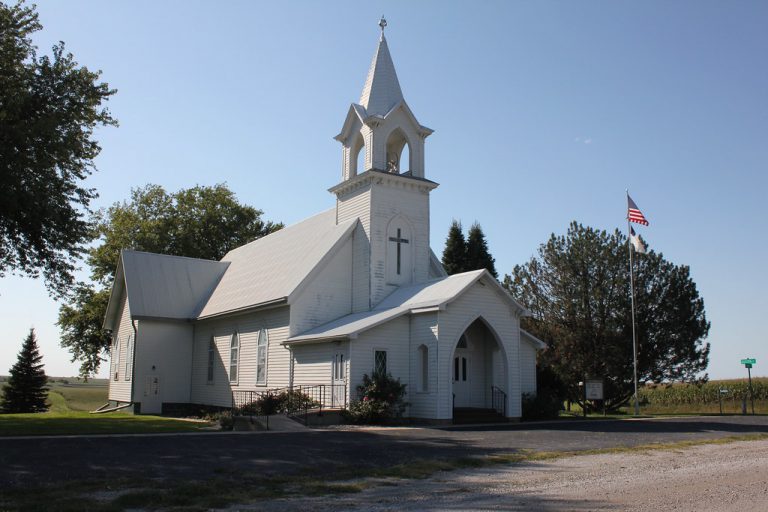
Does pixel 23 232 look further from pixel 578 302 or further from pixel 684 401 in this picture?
pixel 684 401

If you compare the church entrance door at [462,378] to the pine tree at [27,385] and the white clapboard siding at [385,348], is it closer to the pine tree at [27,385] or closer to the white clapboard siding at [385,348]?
the white clapboard siding at [385,348]

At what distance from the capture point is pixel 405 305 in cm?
2647

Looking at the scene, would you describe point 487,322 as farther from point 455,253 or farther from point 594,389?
point 455,253

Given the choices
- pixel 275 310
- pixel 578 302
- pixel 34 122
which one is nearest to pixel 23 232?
pixel 34 122

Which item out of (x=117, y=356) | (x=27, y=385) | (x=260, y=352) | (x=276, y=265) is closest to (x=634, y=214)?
(x=276, y=265)

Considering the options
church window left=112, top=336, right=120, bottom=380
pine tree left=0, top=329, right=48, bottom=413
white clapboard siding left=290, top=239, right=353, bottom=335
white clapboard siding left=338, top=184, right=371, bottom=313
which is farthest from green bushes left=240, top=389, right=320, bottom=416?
pine tree left=0, top=329, right=48, bottom=413

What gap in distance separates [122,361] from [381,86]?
20697 millimetres

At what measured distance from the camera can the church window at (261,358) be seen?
30.1 metres

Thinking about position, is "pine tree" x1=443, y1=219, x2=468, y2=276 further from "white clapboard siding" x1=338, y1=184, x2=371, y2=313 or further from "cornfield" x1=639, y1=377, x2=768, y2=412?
"white clapboard siding" x1=338, y1=184, x2=371, y2=313

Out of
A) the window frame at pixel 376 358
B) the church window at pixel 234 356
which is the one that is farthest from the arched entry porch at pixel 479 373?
the church window at pixel 234 356

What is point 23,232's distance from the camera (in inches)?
904

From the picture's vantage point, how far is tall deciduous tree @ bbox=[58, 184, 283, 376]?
5056 centimetres

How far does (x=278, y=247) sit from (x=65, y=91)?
1595 cm

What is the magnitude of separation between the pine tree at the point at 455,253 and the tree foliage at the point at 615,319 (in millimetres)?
13540
